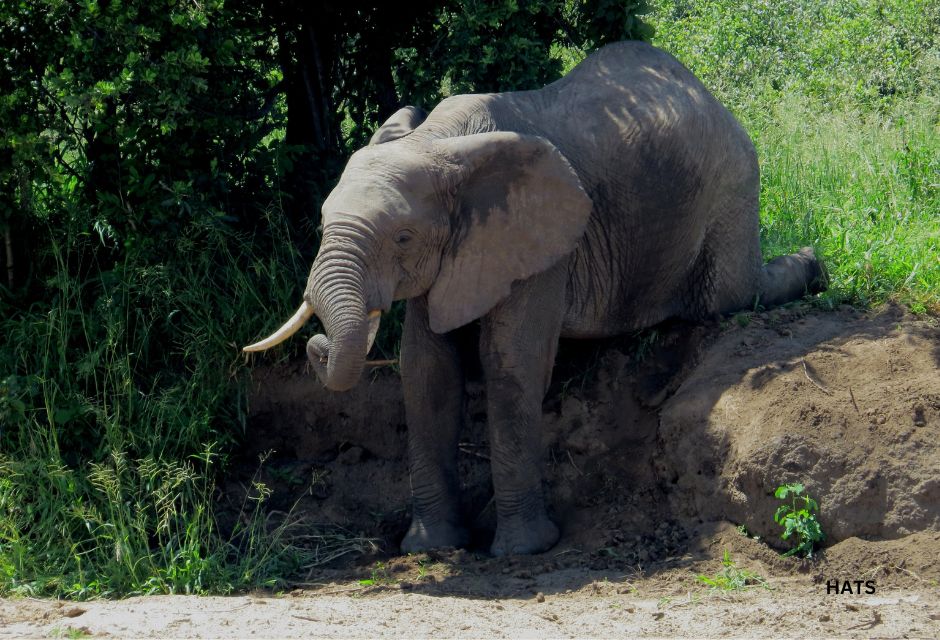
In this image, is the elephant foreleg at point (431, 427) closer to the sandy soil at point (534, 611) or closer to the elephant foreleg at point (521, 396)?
A: the elephant foreleg at point (521, 396)

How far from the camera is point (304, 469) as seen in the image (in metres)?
6.78

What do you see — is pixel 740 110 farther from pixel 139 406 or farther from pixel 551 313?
pixel 139 406

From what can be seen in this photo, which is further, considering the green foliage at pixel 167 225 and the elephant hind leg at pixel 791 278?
the elephant hind leg at pixel 791 278

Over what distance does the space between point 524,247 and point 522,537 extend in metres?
1.40

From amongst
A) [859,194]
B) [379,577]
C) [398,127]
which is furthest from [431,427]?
[859,194]

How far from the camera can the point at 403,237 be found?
5.29 m

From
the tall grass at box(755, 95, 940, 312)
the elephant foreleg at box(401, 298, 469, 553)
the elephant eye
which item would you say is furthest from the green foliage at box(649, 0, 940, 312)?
the elephant eye

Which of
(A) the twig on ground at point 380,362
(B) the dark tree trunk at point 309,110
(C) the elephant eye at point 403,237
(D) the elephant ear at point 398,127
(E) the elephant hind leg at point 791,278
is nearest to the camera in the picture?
(C) the elephant eye at point 403,237

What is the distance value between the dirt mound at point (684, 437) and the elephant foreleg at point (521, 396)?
25cm

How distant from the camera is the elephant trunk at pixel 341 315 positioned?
4.93 metres

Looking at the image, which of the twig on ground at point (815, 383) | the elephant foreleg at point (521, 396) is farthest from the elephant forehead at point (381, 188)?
the twig on ground at point (815, 383)

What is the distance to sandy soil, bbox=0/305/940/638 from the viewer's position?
479 cm

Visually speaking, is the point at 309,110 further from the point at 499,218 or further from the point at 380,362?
the point at 499,218

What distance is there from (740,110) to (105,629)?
289 inches
